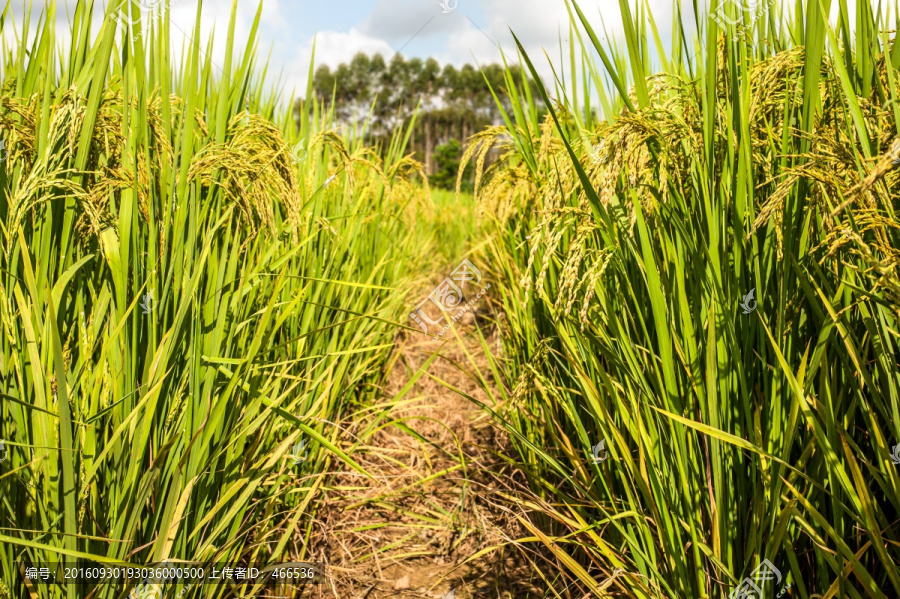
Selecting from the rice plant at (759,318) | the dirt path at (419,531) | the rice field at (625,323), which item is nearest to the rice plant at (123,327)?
the rice field at (625,323)

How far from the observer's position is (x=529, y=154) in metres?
2.06

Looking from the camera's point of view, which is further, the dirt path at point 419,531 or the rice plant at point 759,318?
the dirt path at point 419,531

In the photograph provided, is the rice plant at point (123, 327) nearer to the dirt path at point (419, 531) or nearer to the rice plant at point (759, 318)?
the dirt path at point (419, 531)

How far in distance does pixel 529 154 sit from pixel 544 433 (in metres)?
1.05

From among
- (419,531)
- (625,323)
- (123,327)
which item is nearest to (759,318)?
(625,323)

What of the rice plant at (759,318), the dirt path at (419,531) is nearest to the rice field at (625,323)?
the rice plant at (759,318)

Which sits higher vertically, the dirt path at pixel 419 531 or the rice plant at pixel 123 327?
the rice plant at pixel 123 327

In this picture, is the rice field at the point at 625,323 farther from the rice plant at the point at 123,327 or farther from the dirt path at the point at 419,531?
the dirt path at the point at 419,531

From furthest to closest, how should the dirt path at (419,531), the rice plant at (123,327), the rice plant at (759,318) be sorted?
the dirt path at (419,531), the rice plant at (123,327), the rice plant at (759,318)

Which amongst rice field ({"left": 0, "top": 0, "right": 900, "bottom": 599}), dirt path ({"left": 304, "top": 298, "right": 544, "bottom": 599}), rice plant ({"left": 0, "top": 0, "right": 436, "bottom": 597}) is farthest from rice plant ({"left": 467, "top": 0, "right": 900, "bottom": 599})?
rice plant ({"left": 0, "top": 0, "right": 436, "bottom": 597})

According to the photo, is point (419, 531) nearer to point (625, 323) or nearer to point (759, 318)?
point (625, 323)

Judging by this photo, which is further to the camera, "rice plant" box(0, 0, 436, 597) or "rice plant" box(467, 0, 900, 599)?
"rice plant" box(0, 0, 436, 597)

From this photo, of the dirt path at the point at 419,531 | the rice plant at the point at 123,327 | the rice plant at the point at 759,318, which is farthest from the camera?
the dirt path at the point at 419,531

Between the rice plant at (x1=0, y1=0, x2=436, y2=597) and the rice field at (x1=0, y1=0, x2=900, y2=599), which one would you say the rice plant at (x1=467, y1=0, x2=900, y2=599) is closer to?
the rice field at (x1=0, y1=0, x2=900, y2=599)
